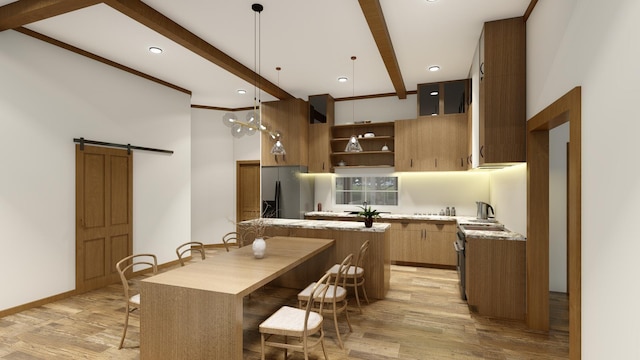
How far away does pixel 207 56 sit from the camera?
3.99 m

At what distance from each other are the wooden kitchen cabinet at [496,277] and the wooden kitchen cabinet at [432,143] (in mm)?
2143

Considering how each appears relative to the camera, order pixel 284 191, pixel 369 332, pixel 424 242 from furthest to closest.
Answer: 1. pixel 284 191
2. pixel 424 242
3. pixel 369 332

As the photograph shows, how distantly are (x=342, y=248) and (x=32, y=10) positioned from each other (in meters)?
4.06

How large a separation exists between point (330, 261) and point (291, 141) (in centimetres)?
274

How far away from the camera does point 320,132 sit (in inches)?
246

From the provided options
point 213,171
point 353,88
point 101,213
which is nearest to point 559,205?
point 353,88

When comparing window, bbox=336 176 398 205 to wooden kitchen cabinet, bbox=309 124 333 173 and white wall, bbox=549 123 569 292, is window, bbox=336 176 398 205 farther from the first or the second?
white wall, bbox=549 123 569 292

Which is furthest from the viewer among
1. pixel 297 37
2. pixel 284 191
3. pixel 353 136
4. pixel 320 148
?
pixel 320 148

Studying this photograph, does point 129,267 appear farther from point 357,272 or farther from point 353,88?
point 353,88

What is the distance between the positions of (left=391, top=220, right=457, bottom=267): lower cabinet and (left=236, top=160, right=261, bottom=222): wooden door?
325cm

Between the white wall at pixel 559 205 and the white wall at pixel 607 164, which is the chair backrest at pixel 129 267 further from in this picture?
the white wall at pixel 559 205

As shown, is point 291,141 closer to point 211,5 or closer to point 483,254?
point 211,5

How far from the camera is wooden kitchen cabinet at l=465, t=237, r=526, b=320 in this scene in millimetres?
3330

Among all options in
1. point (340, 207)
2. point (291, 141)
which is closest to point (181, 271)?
point (291, 141)
